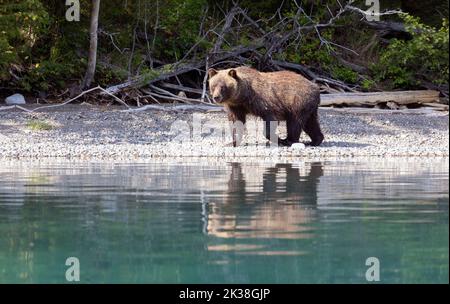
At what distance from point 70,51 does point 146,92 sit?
191 cm

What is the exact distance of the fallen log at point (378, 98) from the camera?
2203 cm

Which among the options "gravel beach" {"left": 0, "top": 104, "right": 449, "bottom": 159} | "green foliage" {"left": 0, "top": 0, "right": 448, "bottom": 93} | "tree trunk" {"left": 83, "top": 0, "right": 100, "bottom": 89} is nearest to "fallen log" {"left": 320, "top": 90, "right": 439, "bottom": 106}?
"green foliage" {"left": 0, "top": 0, "right": 448, "bottom": 93}

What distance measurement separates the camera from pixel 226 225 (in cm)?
872

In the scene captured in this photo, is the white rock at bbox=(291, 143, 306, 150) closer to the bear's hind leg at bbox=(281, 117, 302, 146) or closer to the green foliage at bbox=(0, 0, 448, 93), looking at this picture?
the bear's hind leg at bbox=(281, 117, 302, 146)

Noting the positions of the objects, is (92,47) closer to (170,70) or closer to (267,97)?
(170,70)

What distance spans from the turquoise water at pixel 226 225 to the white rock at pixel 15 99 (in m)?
8.19

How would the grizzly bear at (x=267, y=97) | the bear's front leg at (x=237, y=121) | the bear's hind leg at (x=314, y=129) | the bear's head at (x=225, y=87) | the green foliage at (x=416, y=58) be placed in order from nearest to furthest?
the bear's head at (x=225, y=87) < the grizzly bear at (x=267, y=97) < the bear's front leg at (x=237, y=121) < the bear's hind leg at (x=314, y=129) < the green foliage at (x=416, y=58)

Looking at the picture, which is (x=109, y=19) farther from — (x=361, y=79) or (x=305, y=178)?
(x=305, y=178)

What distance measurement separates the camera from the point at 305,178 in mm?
12445

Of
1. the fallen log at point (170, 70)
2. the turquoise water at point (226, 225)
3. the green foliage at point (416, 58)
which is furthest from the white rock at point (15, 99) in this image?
the turquoise water at point (226, 225)

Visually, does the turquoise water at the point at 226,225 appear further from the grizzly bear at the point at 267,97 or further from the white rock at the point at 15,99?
the white rock at the point at 15,99

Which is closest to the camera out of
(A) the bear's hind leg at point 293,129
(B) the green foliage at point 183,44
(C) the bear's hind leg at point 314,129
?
(A) the bear's hind leg at point 293,129

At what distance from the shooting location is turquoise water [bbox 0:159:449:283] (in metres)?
6.94

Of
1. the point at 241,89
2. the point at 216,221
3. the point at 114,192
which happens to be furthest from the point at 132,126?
the point at 216,221
